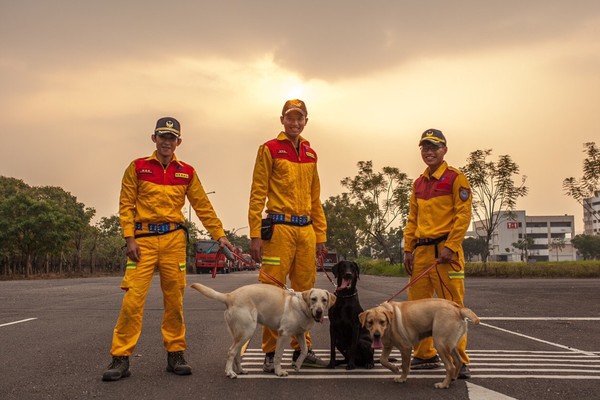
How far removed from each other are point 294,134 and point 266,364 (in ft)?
7.78

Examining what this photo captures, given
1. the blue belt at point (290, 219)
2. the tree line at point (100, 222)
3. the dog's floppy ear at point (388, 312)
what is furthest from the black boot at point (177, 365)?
the tree line at point (100, 222)

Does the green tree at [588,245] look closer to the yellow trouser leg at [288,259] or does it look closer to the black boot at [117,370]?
the yellow trouser leg at [288,259]

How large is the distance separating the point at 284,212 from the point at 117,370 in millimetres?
2143

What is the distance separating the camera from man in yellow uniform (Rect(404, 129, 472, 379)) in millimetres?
5324

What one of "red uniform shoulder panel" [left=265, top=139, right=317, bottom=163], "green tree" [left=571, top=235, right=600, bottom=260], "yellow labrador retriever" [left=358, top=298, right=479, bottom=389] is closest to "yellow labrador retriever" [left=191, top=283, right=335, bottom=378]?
"yellow labrador retriever" [left=358, top=298, right=479, bottom=389]

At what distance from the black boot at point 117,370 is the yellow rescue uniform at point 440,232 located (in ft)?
9.39

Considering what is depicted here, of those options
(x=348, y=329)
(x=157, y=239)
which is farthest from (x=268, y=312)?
(x=157, y=239)

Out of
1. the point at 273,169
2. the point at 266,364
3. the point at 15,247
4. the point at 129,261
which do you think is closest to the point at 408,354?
the point at 266,364

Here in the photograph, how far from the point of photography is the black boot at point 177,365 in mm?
4984

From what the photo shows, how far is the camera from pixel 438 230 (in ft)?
18.0

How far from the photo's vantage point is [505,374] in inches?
197

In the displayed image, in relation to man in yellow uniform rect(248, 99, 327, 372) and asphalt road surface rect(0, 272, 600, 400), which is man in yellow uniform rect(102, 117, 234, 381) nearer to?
asphalt road surface rect(0, 272, 600, 400)

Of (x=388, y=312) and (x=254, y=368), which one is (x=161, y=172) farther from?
(x=388, y=312)

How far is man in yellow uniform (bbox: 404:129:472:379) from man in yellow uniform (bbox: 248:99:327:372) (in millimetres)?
1107
